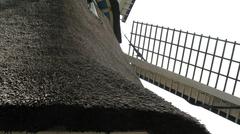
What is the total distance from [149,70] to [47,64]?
8.18 m

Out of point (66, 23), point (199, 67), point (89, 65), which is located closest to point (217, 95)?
point (199, 67)

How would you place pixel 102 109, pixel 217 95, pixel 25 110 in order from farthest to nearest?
pixel 217 95
pixel 102 109
pixel 25 110

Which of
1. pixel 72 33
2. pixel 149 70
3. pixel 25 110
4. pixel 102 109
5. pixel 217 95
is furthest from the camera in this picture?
pixel 149 70

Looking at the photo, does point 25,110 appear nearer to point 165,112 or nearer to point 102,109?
point 102,109

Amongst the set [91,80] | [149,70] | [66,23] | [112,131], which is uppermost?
[66,23]

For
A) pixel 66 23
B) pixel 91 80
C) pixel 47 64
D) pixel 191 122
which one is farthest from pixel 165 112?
pixel 66 23

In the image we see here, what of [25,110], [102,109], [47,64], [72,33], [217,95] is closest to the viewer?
[25,110]

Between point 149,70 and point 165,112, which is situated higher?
point 165,112

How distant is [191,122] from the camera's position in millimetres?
1996

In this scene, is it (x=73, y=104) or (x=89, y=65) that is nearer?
(x=73, y=104)

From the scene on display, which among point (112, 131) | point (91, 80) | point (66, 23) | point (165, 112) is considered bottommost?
point (112, 131)

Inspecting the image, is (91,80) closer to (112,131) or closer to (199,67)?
(112,131)

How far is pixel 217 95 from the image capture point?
810 cm

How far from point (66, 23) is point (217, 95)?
19.4 feet
